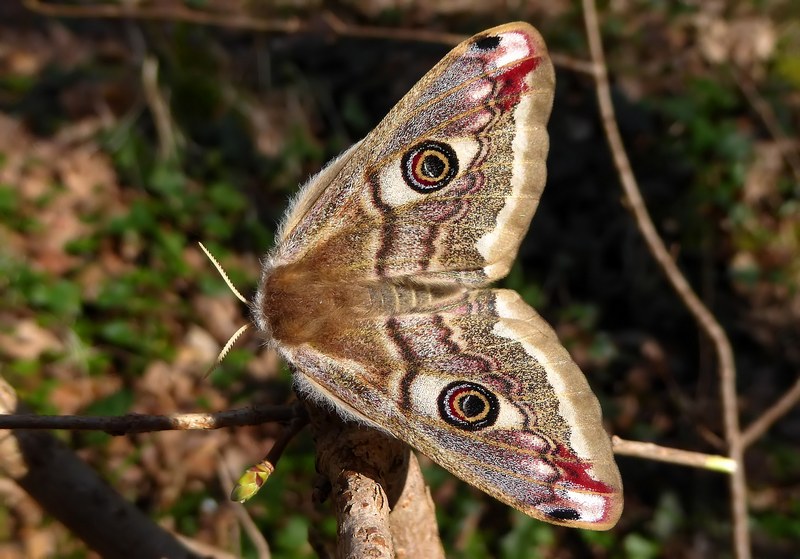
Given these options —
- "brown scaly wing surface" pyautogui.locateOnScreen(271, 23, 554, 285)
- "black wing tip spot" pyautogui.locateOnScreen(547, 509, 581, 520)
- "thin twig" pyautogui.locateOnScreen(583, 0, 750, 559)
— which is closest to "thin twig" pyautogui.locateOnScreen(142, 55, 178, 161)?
"thin twig" pyautogui.locateOnScreen(583, 0, 750, 559)

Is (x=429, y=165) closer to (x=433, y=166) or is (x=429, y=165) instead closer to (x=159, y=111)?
(x=433, y=166)

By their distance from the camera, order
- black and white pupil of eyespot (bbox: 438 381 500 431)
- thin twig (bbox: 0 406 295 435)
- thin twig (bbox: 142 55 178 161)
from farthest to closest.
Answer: thin twig (bbox: 142 55 178 161)
black and white pupil of eyespot (bbox: 438 381 500 431)
thin twig (bbox: 0 406 295 435)

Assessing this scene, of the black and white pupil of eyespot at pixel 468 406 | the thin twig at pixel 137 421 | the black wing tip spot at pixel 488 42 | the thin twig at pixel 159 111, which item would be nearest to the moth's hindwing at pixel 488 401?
the black and white pupil of eyespot at pixel 468 406

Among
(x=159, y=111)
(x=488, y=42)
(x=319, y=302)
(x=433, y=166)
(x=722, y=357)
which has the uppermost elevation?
(x=488, y=42)

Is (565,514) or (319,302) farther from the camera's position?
(319,302)

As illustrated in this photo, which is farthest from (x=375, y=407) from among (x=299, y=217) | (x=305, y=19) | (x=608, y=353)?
(x=305, y=19)

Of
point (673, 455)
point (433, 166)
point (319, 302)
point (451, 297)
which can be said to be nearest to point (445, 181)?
point (433, 166)

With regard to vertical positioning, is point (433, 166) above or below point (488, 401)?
above

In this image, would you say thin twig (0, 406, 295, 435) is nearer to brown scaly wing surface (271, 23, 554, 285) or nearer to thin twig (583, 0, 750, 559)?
brown scaly wing surface (271, 23, 554, 285)
